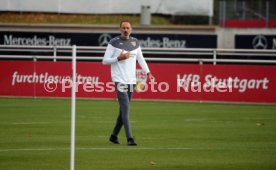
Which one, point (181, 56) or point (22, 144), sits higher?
point (181, 56)

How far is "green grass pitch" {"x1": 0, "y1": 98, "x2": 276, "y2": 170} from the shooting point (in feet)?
45.8

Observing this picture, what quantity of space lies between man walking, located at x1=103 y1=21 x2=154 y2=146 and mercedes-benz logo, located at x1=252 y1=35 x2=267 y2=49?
74.1ft

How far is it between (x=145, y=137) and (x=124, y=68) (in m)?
2.02

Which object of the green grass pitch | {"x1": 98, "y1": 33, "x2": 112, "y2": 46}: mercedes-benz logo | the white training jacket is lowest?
the green grass pitch

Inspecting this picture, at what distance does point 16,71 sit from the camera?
27734mm

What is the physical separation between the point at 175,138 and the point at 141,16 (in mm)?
22826

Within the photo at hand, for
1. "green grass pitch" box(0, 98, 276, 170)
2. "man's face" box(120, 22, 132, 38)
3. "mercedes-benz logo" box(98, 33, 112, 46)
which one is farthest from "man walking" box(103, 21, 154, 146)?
"mercedes-benz logo" box(98, 33, 112, 46)

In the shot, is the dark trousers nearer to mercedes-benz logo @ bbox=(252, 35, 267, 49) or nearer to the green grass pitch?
the green grass pitch

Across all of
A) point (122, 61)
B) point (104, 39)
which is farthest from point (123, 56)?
point (104, 39)

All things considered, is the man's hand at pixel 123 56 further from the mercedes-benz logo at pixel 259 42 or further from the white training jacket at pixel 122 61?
the mercedes-benz logo at pixel 259 42

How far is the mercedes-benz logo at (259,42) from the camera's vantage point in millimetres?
38438

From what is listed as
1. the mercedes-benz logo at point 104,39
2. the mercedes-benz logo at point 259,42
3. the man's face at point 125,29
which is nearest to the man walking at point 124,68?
the man's face at point 125,29

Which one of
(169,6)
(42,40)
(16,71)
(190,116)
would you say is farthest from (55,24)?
(190,116)

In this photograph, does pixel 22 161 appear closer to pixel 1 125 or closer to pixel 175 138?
pixel 175 138
